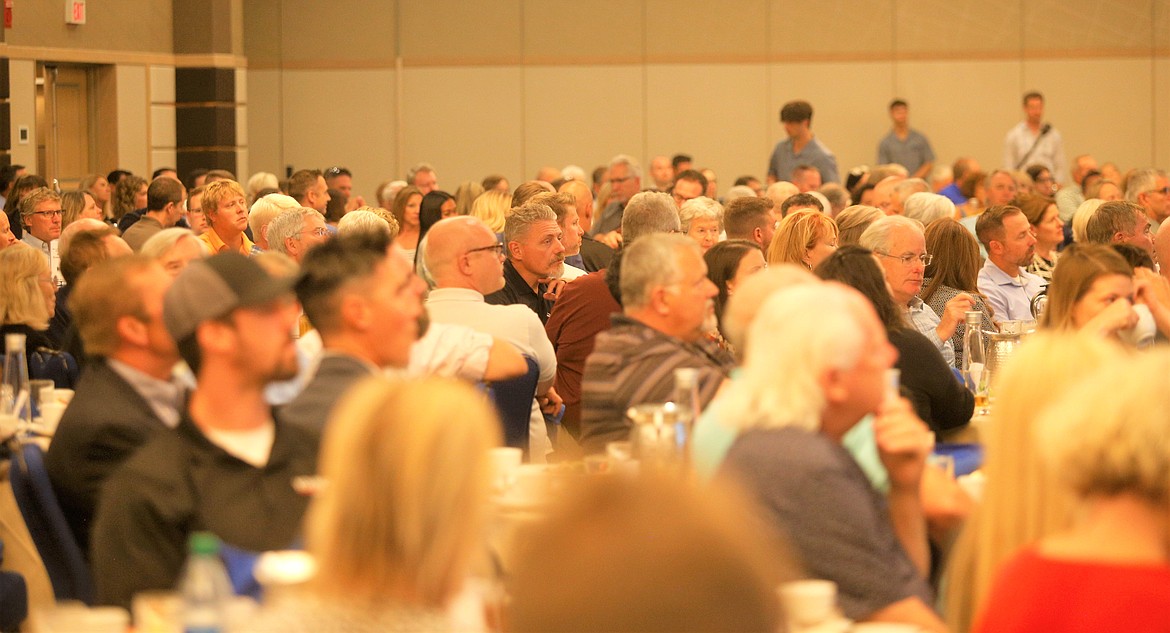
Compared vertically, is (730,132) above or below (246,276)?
above

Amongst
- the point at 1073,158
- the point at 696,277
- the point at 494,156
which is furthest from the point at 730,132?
the point at 696,277

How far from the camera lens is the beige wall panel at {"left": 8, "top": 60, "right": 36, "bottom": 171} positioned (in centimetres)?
1333

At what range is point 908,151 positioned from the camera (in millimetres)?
16625

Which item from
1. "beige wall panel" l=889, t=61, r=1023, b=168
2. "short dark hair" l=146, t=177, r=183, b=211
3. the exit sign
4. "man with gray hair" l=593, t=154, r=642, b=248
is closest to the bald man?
"short dark hair" l=146, t=177, r=183, b=211

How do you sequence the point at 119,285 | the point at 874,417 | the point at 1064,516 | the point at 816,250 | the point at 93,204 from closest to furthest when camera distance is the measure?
the point at 1064,516 < the point at 874,417 < the point at 119,285 < the point at 816,250 < the point at 93,204

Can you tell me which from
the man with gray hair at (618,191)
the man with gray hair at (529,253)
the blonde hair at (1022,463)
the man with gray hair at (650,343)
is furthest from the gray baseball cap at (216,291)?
the man with gray hair at (618,191)

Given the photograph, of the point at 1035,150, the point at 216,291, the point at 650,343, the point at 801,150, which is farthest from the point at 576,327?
the point at 1035,150

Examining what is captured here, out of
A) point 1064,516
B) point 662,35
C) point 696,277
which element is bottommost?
point 1064,516

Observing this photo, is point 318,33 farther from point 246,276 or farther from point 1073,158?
point 246,276

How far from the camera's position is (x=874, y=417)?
9.84ft

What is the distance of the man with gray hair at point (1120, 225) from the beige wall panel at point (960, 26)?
33.4 feet

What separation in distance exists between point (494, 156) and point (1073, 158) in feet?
21.9

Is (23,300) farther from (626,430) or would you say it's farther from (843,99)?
(843,99)

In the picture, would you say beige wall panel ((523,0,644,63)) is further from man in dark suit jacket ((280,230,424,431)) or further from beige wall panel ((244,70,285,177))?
man in dark suit jacket ((280,230,424,431))
